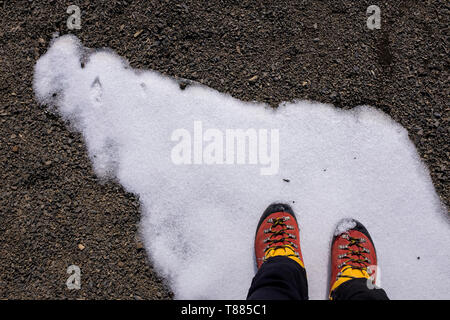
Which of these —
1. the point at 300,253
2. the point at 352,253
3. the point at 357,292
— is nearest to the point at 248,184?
the point at 300,253

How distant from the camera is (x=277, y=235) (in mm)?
2057

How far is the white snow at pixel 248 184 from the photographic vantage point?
81.1 inches

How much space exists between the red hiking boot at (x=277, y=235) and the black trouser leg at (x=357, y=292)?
0.25 m

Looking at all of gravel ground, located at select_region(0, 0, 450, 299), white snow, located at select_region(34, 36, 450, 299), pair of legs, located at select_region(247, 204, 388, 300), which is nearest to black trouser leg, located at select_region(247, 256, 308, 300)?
pair of legs, located at select_region(247, 204, 388, 300)

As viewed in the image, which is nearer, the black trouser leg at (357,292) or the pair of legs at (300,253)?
the black trouser leg at (357,292)

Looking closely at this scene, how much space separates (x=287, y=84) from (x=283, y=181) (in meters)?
0.61

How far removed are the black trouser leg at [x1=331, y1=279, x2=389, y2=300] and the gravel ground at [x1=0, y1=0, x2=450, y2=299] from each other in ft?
2.44

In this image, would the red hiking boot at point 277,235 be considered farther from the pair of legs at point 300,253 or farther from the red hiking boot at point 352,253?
the red hiking boot at point 352,253

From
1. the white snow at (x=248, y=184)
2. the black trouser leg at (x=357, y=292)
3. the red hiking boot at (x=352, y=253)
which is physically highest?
the white snow at (x=248, y=184)

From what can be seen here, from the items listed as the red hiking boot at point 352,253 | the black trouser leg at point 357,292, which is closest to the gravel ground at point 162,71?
the red hiking boot at point 352,253

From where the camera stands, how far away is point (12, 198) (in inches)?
81.8

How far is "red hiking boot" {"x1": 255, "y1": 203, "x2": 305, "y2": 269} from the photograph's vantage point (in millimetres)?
2047
